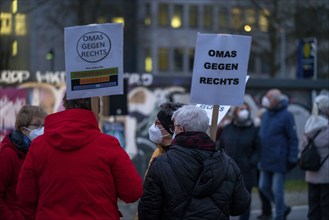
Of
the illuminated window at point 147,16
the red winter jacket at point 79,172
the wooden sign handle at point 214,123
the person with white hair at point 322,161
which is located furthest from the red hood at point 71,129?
the illuminated window at point 147,16

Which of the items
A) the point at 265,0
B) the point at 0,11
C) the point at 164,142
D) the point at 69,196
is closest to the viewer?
the point at 69,196

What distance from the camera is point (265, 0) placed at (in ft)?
85.1

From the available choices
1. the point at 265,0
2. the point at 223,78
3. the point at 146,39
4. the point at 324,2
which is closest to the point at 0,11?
the point at 223,78

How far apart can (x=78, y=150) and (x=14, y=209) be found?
1.06 m

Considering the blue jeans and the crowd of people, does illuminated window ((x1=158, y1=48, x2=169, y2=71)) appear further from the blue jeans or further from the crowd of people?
the crowd of people

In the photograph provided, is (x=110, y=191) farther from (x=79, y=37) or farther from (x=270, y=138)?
(x=270, y=138)

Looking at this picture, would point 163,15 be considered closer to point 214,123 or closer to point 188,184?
point 214,123

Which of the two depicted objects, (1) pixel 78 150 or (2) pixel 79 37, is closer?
(1) pixel 78 150

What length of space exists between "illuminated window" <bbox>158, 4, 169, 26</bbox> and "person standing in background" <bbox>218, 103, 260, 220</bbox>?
45618 mm

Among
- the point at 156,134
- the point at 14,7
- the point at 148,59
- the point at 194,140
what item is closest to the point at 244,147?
the point at 156,134

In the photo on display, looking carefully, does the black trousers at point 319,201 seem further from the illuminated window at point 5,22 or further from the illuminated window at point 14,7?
the illuminated window at point 5,22

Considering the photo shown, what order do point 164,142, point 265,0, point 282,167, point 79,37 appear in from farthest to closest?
point 265,0 < point 282,167 < point 164,142 < point 79,37

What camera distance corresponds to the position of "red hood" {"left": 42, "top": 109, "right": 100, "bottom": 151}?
4207 mm

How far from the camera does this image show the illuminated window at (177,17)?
55.4 meters
